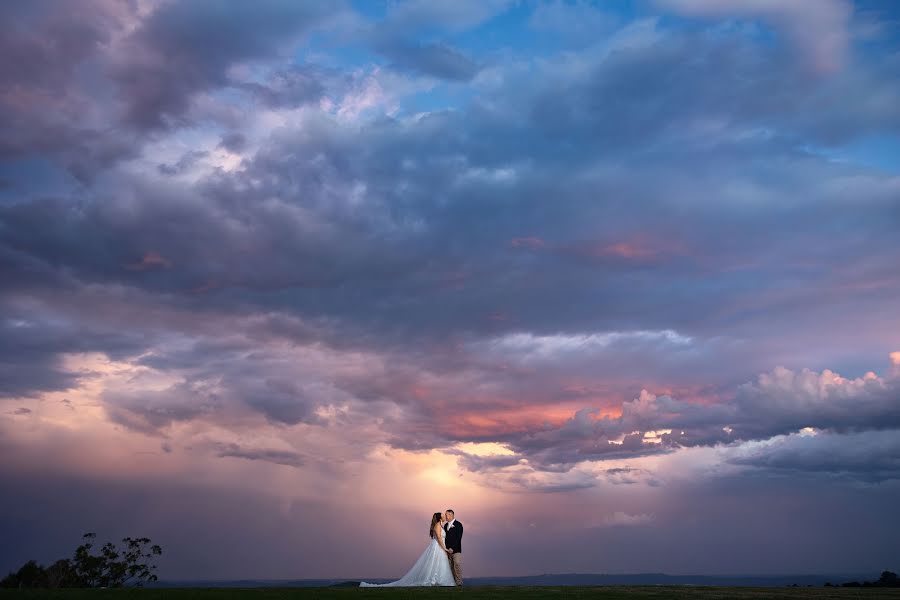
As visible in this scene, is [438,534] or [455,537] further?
[438,534]

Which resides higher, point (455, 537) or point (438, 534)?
point (438, 534)

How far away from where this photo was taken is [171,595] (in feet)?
120

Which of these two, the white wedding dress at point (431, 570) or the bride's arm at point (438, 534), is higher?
the bride's arm at point (438, 534)

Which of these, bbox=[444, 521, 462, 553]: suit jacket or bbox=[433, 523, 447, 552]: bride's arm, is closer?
bbox=[444, 521, 462, 553]: suit jacket

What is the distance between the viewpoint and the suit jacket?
53406 mm

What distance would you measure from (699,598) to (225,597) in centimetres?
2262

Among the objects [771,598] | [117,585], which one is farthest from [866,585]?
[117,585]

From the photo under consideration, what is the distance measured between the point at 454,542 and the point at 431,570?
2.64 metres

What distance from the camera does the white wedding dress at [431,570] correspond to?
5312cm

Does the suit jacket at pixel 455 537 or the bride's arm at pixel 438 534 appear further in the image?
the bride's arm at pixel 438 534

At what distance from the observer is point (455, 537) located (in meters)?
53.5

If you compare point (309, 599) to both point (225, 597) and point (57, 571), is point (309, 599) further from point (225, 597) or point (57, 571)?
point (57, 571)

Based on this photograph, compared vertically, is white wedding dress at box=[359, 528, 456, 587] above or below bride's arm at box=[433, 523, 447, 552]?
below

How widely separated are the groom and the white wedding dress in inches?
17.2
